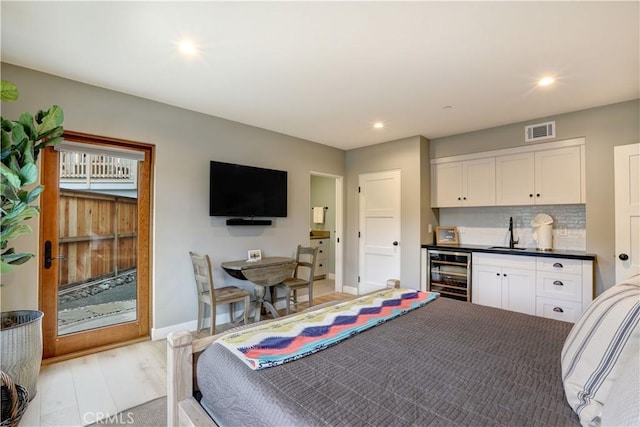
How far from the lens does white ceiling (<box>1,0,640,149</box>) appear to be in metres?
1.74

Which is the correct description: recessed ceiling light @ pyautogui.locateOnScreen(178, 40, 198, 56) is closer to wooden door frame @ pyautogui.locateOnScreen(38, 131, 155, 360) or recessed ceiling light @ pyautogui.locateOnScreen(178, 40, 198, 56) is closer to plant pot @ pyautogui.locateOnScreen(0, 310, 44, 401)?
wooden door frame @ pyautogui.locateOnScreen(38, 131, 155, 360)

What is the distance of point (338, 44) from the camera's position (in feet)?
6.66

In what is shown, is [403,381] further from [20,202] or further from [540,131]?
[540,131]

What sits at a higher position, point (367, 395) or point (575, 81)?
point (575, 81)

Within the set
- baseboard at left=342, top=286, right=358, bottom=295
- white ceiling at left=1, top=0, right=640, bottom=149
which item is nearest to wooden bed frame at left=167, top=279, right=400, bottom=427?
white ceiling at left=1, top=0, right=640, bottom=149

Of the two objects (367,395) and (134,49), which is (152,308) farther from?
(367,395)

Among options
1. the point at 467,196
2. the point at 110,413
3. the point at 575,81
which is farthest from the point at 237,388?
the point at 467,196

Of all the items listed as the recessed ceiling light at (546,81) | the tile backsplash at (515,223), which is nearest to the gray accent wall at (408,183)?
the tile backsplash at (515,223)

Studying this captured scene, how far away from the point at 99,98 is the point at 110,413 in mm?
2524

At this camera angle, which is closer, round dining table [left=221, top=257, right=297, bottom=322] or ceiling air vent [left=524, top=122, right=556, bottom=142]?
round dining table [left=221, top=257, right=297, bottom=322]

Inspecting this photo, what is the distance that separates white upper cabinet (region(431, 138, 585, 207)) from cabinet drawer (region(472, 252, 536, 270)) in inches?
26.7

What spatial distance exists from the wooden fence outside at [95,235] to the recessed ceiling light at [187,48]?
165 cm

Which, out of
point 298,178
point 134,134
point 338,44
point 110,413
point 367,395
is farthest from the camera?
point 298,178

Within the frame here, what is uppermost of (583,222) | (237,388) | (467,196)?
(467,196)
